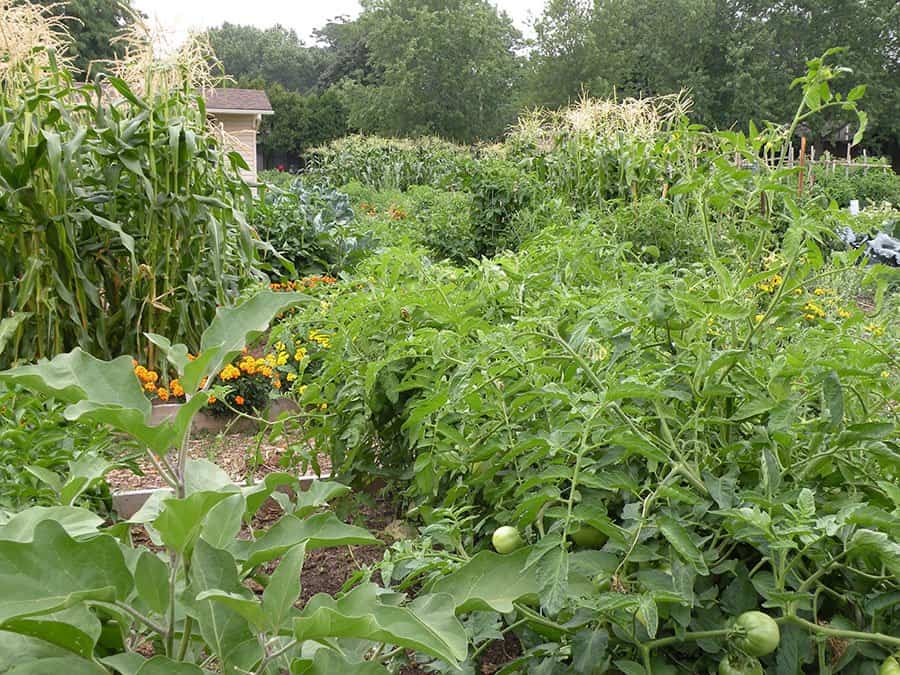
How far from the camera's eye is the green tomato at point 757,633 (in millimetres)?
1102

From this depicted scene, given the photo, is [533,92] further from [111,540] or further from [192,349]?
[111,540]

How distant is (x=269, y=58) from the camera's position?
73.2 meters

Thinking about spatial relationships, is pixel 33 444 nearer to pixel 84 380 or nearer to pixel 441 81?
pixel 84 380

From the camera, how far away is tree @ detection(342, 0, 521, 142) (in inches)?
1618

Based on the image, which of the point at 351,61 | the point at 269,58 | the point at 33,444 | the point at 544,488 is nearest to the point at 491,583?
the point at 544,488

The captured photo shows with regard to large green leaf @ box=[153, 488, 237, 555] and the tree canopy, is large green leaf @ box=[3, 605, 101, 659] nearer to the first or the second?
large green leaf @ box=[153, 488, 237, 555]

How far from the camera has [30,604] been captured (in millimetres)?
880

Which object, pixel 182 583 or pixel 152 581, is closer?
pixel 152 581

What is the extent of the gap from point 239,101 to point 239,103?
0.29 m

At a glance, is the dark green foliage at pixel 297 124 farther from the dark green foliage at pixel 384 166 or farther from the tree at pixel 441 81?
the dark green foliage at pixel 384 166

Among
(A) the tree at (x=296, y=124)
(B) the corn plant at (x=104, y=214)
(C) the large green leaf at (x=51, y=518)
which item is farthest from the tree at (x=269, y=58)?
(C) the large green leaf at (x=51, y=518)

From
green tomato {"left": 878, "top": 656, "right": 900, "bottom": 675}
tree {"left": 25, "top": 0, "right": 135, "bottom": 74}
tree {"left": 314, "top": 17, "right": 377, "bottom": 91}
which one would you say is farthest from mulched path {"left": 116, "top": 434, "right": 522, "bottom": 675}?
tree {"left": 314, "top": 17, "right": 377, "bottom": 91}

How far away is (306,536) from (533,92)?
43151mm

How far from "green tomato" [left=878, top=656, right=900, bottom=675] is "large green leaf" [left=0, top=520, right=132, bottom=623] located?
1.04 m
